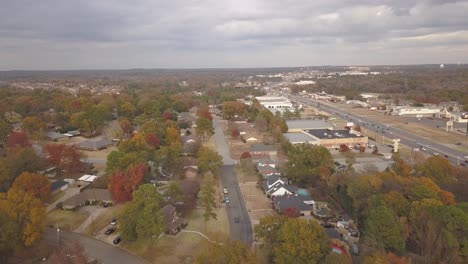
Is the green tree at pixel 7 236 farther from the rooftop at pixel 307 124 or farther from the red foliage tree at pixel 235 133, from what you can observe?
the rooftop at pixel 307 124

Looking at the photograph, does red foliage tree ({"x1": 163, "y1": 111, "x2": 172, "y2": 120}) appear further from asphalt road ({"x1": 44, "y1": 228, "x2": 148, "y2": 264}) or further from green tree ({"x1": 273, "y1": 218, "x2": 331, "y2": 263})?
green tree ({"x1": 273, "y1": 218, "x2": 331, "y2": 263})

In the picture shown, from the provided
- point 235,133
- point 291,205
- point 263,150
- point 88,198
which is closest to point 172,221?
point 291,205

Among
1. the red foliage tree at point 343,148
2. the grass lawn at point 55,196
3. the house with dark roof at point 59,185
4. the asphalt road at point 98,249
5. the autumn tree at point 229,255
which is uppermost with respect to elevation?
the autumn tree at point 229,255

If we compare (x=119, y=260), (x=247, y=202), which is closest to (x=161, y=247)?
(x=119, y=260)

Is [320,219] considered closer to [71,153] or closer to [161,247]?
[161,247]

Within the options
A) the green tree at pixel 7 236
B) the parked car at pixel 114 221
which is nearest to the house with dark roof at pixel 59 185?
the parked car at pixel 114 221

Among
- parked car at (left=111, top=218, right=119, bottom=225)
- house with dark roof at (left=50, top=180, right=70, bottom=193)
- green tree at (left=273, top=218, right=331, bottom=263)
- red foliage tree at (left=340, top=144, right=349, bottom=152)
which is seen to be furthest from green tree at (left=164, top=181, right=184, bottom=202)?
red foliage tree at (left=340, top=144, right=349, bottom=152)
